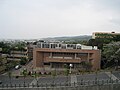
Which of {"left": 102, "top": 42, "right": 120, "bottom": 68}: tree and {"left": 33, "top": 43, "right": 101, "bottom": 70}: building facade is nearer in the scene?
{"left": 102, "top": 42, "right": 120, "bottom": 68}: tree

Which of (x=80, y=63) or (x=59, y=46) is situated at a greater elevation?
(x=59, y=46)

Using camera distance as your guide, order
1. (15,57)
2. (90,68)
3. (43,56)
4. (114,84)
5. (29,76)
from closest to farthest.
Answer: (114,84), (29,76), (90,68), (43,56), (15,57)

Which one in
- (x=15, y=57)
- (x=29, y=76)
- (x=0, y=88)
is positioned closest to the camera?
(x=0, y=88)

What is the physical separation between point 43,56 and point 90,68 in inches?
271

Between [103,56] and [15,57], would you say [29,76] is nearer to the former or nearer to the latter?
[103,56]

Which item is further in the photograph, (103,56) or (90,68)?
(103,56)

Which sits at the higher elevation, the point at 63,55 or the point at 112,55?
the point at 112,55

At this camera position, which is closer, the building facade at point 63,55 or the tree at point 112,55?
the tree at point 112,55

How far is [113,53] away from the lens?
30.7m

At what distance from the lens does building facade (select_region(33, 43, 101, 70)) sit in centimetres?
3130

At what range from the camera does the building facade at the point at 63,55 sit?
31297mm

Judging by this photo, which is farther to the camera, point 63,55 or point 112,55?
point 63,55

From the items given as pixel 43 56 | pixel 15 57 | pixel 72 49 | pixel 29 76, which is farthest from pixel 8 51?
pixel 29 76

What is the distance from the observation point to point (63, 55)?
106 feet
